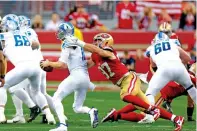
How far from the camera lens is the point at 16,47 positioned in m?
13.4

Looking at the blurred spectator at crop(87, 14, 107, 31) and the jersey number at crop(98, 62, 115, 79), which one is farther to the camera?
the blurred spectator at crop(87, 14, 107, 31)

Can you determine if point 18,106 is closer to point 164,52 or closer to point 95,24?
point 164,52

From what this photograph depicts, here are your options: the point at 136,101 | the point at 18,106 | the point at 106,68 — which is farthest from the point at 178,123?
the point at 18,106

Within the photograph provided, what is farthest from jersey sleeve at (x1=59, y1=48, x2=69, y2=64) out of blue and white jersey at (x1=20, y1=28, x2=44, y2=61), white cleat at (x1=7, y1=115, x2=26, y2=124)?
white cleat at (x1=7, y1=115, x2=26, y2=124)

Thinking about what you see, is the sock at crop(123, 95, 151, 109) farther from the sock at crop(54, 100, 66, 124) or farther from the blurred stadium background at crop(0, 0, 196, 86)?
the blurred stadium background at crop(0, 0, 196, 86)

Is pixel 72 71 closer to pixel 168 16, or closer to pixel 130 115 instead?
pixel 130 115

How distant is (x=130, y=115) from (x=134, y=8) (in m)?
10.9

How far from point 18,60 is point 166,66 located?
239 cm

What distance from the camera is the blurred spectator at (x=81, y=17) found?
23.8 metres

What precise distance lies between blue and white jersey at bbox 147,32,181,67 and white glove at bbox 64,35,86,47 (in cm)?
188

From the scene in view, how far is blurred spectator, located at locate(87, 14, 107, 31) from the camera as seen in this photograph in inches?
958

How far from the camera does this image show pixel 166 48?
14039 mm

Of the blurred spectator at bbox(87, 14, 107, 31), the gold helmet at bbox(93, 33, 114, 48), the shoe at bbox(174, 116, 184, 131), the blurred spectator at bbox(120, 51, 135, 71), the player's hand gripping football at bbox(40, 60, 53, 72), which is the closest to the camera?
the shoe at bbox(174, 116, 184, 131)

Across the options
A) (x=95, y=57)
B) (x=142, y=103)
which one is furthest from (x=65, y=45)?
(x=142, y=103)
